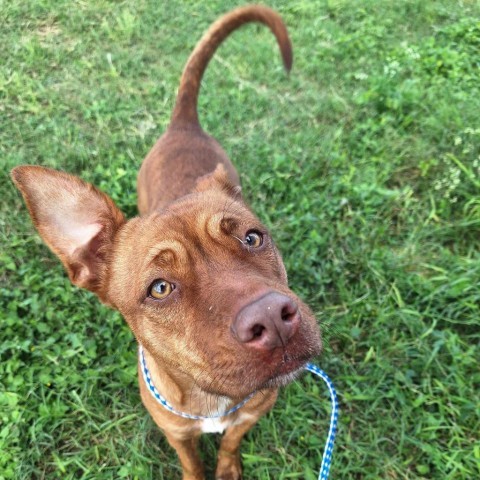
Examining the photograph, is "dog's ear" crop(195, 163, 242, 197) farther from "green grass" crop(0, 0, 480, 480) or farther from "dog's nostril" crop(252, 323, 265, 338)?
"green grass" crop(0, 0, 480, 480)

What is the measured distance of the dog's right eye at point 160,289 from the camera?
237cm

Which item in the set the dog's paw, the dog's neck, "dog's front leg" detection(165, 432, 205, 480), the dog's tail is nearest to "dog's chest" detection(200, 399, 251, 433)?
the dog's neck

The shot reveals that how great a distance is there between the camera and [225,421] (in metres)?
2.94

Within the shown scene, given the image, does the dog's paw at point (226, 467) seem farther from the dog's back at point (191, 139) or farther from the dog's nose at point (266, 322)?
the dog's back at point (191, 139)

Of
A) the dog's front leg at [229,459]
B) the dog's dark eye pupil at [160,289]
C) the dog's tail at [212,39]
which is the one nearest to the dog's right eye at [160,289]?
the dog's dark eye pupil at [160,289]

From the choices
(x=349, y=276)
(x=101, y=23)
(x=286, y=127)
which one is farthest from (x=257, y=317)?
(x=101, y=23)

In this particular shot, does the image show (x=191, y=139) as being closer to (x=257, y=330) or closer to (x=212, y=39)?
(x=212, y=39)

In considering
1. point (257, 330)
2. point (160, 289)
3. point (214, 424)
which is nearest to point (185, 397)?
point (214, 424)

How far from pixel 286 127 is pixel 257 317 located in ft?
14.1

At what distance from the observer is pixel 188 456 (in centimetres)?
314

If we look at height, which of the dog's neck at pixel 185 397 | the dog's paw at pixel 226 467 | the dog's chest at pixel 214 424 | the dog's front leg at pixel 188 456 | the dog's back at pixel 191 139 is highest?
the dog's back at pixel 191 139

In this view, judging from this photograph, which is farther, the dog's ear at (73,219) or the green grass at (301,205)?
the green grass at (301,205)

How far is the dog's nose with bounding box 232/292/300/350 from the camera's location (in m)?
1.88

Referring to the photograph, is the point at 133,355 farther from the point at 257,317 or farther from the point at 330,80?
the point at 330,80
